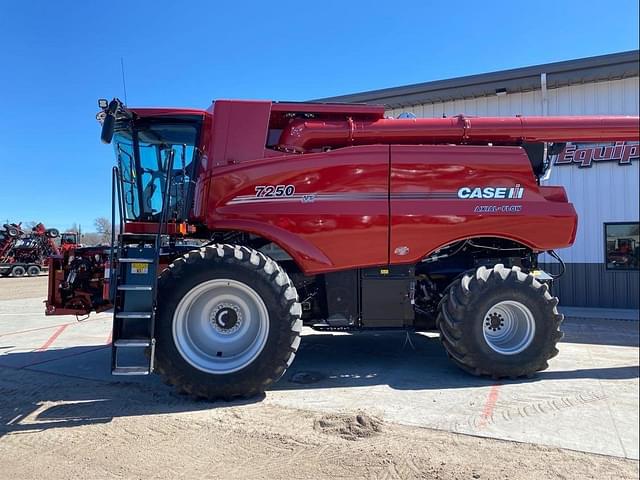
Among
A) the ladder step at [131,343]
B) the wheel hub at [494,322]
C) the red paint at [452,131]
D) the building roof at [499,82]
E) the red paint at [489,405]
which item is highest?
the building roof at [499,82]

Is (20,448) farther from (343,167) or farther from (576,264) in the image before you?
(576,264)

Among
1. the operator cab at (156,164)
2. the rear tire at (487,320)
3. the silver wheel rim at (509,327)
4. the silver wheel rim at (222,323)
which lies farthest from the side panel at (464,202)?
the operator cab at (156,164)

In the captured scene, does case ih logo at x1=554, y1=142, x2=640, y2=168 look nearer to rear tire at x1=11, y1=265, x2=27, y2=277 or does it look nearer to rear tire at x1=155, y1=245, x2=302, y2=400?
rear tire at x1=155, y1=245, x2=302, y2=400

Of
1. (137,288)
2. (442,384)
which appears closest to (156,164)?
(137,288)

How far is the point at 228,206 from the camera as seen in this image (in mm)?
5543

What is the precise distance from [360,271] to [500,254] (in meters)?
2.03

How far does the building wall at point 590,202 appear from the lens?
10812 millimetres

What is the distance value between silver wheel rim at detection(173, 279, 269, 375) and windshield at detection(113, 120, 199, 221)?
4.18 feet

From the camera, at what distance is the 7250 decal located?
5.52 meters

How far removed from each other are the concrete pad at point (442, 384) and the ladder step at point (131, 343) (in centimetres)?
88

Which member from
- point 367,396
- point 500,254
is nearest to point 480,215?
point 500,254

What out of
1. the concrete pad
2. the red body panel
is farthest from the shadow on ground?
the red body panel

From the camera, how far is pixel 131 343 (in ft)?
15.5

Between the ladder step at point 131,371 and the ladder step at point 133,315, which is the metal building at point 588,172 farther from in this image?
the ladder step at point 131,371
